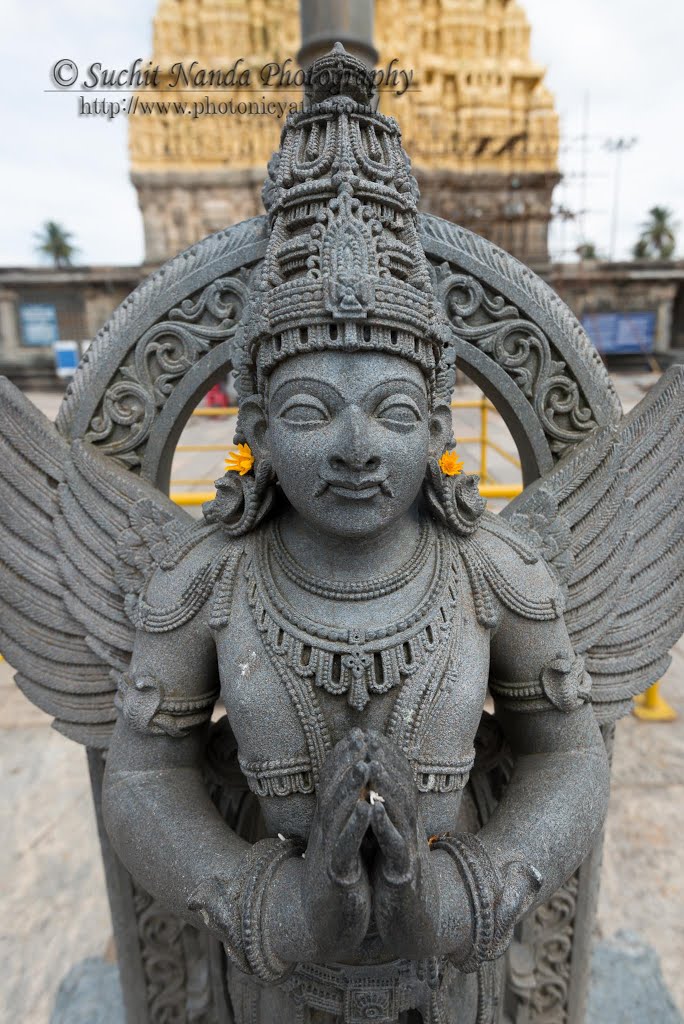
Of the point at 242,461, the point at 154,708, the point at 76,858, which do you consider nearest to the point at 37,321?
the point at 76,858

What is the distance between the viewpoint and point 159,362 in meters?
1.93

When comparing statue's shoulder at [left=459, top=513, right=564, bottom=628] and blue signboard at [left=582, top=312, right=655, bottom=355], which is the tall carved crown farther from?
Answer: blue signboard at [left=582, top=312, right=655, bottom=355]

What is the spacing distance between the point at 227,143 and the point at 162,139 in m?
1.72

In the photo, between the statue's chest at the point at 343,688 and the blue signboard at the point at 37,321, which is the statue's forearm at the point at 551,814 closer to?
the statue's chest at the point at 343,688

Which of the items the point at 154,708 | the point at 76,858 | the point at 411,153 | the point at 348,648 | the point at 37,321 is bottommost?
the point at 76,858

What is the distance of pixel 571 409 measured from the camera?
196cm

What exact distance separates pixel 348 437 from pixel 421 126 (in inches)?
761

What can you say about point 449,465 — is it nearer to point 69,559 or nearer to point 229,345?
point 229,345

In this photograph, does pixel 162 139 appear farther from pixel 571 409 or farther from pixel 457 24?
pixel 571 409

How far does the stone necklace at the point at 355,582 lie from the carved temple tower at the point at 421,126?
17.2 meters

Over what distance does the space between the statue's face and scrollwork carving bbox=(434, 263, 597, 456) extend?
612mm

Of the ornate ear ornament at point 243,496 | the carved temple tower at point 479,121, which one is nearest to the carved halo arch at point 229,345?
the ornate ear ornament at point 243,496

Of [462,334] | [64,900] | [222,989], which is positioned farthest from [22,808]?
[462,334]

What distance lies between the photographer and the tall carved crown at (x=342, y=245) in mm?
1369
